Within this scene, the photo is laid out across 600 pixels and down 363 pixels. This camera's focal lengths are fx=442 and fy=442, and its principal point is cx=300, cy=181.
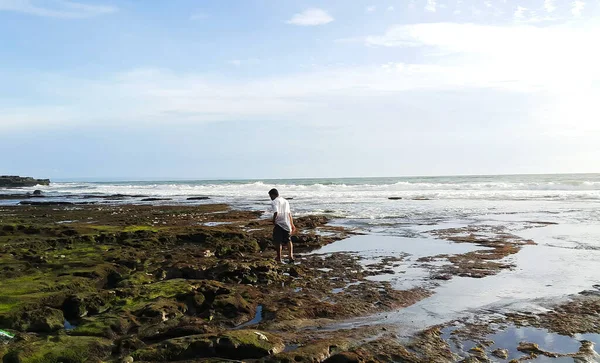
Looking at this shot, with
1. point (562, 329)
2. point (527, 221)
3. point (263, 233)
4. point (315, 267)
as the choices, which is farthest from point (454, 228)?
point (562, 329)

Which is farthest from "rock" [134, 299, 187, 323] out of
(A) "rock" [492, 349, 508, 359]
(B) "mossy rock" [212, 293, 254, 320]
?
(A) "rock" [492, 349, 508, 359]

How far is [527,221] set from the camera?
21.7 meters

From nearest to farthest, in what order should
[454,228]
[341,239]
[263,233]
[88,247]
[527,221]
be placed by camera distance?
[88,247], [341,239], [263,233], [454,228], [527,221]

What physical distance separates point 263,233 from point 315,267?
6581 millimetres

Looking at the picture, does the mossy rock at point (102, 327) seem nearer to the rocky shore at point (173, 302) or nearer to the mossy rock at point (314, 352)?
the rocky shore at point (173, 302)

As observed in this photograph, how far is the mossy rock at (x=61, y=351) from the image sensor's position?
515 centimetres

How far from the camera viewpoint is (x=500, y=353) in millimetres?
5762

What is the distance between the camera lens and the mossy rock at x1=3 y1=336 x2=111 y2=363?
5.15 m

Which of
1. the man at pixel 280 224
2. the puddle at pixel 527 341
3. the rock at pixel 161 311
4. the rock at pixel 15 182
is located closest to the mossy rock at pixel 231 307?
the rock at pixel 161 311

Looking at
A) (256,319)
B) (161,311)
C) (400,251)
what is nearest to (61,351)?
(161,311)

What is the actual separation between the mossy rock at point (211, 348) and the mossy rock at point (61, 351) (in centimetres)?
68

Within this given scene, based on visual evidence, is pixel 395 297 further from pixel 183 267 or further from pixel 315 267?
pixel 183 267

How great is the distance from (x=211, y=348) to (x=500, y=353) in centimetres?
373

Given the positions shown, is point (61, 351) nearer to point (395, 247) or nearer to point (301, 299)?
point (301, 299)
